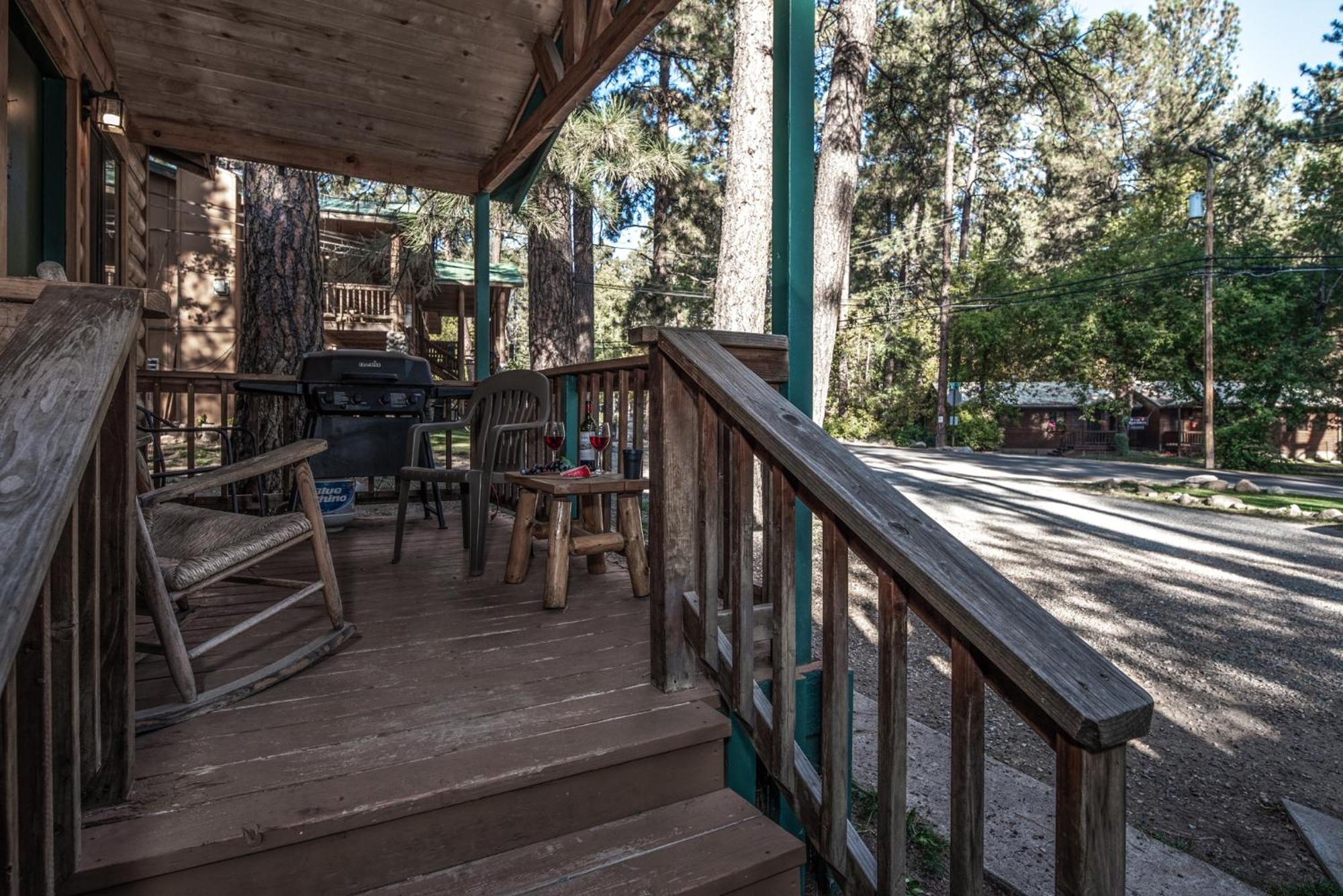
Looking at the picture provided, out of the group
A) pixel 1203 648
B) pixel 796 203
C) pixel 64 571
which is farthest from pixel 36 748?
pixel 1203 648

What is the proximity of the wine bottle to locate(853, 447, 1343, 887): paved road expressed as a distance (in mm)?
1927

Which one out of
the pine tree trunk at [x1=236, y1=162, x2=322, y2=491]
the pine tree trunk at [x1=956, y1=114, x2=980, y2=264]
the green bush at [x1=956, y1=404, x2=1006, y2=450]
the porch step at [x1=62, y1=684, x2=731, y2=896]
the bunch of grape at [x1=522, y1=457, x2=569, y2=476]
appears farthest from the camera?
the pine tree trunk at [x1=956, y1=114, x2=980, y2=264]

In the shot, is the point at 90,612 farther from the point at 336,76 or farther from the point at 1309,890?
the point at 336,76

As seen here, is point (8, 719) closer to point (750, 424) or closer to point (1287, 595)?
point (750, 424)

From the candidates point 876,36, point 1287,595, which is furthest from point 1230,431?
point 1287,595

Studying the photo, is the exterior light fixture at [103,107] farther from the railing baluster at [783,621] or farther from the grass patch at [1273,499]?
the grass patch at [1273,499]

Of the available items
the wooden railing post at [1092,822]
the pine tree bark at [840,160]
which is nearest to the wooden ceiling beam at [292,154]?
the pine tree bark at [840,160]

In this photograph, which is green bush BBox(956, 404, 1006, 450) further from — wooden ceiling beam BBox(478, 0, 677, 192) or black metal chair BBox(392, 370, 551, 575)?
black metal chair BBox(392, 370, 551, 575)

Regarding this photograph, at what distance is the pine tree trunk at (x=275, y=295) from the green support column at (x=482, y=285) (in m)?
1.22

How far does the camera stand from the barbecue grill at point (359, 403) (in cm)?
389

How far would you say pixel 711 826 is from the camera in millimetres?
1568

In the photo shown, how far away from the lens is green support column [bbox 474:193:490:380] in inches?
206

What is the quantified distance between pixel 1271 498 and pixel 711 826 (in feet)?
40.9

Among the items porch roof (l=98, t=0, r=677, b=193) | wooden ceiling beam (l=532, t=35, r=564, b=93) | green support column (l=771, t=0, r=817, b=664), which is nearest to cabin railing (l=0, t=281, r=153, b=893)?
green support column (l=771, t=0, r=817, b=664)
